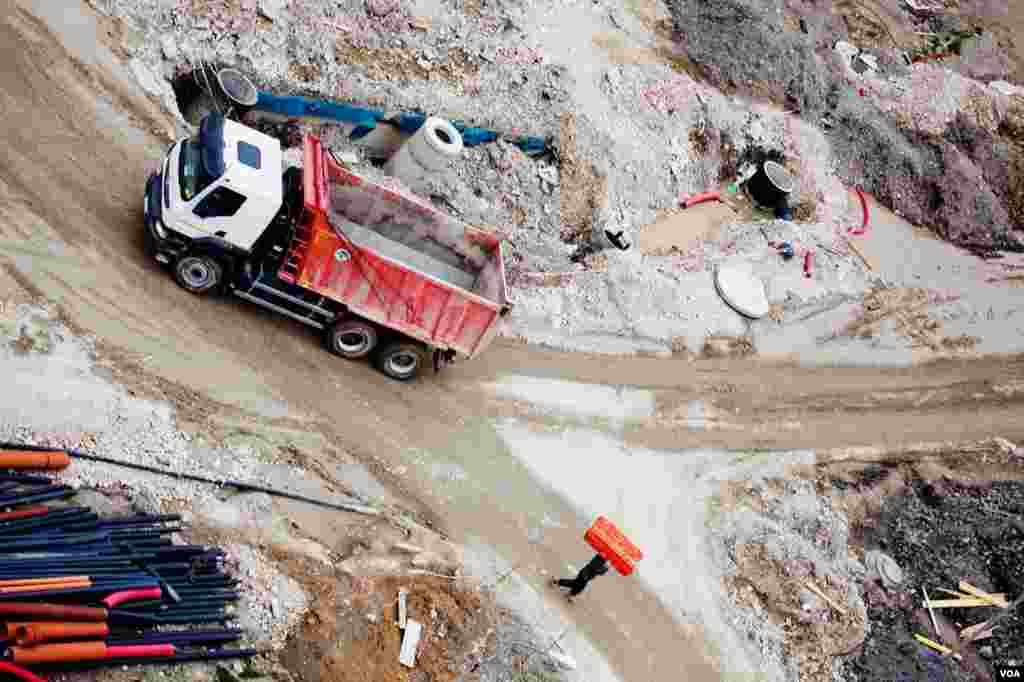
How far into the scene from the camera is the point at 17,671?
966cm

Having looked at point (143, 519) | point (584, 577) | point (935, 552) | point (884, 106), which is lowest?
point (143, 519)

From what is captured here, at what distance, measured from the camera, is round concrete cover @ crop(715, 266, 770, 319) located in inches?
796

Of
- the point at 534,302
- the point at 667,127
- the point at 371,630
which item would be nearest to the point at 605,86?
the point at 667,127

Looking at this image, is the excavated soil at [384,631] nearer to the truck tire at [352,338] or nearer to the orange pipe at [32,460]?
the orange pipe at [32,460]

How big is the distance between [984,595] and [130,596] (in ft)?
47.2

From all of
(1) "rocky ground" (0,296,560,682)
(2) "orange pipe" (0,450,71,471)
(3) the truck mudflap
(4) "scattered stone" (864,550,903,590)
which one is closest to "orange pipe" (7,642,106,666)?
(1) "rocky ground" (0,296,560,682)

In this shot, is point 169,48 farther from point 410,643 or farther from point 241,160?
point 410,643

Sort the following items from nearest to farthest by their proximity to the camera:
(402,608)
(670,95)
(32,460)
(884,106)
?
(32,460) < (402,608) < (670,95) < (884,106)

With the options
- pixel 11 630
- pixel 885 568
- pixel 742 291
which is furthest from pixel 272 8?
pixel 885 568

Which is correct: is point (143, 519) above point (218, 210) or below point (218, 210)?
below

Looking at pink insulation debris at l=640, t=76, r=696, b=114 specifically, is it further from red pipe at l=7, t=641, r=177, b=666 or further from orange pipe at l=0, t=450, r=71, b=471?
red pipe at l=7, t=641, r=177, b=666

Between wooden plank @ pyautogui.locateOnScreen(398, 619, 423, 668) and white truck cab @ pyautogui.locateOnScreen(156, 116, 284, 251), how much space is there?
6.27m

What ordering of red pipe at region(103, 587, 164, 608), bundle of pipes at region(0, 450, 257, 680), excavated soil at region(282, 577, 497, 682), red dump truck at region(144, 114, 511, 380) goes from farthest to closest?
red dump truck at region(144, 114, 511, 380), excavated soil at region(282, 577, 497, 682), red pipe at region(103, 587, 164, 608), bundle of pipes at region(0, 450, 257, 680)

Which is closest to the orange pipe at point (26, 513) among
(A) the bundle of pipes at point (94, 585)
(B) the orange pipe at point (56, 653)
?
(A) the bundle of pipes at point (94, 585)
